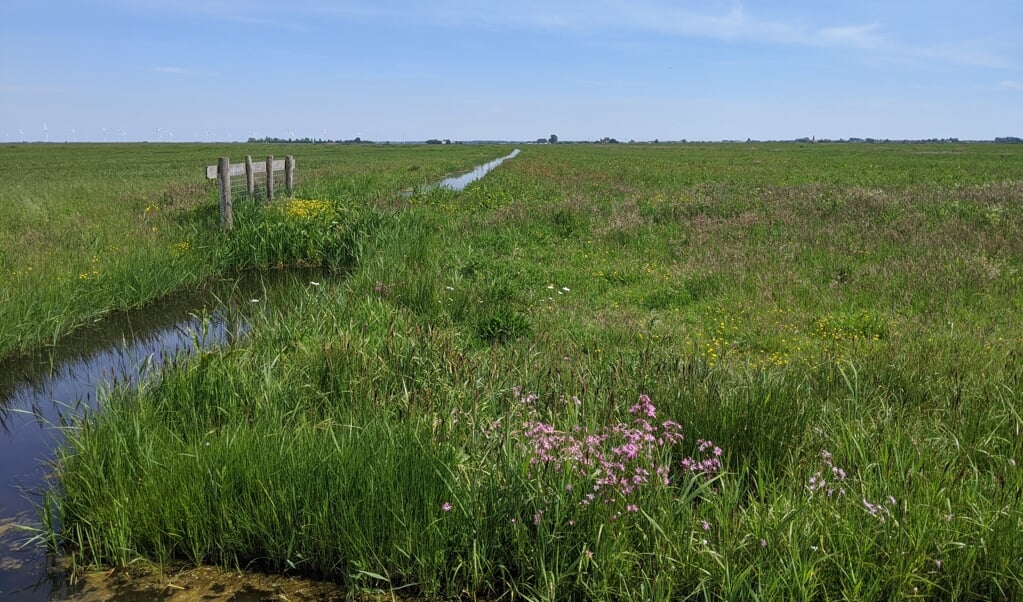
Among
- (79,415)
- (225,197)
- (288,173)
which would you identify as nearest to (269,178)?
(288,173)

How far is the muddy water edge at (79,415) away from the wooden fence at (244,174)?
8.64 ft

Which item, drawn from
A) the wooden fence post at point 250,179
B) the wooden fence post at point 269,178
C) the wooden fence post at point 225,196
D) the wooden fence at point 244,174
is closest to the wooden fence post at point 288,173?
the wooden fence at point 244,174

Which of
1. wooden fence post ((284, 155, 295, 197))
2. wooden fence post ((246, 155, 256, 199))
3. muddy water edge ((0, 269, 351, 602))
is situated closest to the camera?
muddy water edge ((0, 269, 351, 602))

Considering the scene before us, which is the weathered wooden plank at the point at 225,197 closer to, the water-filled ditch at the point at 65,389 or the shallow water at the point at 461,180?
the water-filled ditch at the point at 65,389

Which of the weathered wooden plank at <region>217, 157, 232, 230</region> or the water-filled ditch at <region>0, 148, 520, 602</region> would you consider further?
the weathered wooden plank at <region>217, 157, 232, 230</region>

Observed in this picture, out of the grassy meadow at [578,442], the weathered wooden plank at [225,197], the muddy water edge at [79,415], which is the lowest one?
the muddy water edge at [79,415]

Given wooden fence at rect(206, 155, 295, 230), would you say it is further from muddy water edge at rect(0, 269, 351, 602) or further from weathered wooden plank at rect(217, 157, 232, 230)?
muddy water edge at rect(0, 269, 351, 602)

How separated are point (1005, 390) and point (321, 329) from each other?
19.7ft

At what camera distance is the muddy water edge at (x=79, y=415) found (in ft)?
12.0

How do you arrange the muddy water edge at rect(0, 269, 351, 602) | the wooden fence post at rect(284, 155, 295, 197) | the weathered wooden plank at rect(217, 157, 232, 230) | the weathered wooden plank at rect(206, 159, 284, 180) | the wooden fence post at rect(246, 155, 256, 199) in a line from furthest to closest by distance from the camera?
1. the wooden fence post at rect(284, 155, 295, 197)
2. the wooden fence post at rect(246, 155, 256, 199)
3. the weathered wooden plank at rect(206, 159, 284, 180)
4. the weathered wooden plank at rect(217, 157, 232, 230)
5. the muddy water edge at rect(0, 269, 351, 602)

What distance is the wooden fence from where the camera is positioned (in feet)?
43.4

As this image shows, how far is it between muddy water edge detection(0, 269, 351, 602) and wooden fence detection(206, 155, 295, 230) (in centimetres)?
263

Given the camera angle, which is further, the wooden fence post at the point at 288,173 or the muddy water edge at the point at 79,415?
the wooden fence post at the point at 288,173

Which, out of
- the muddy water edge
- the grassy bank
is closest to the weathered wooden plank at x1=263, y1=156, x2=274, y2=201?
the grassy bank
